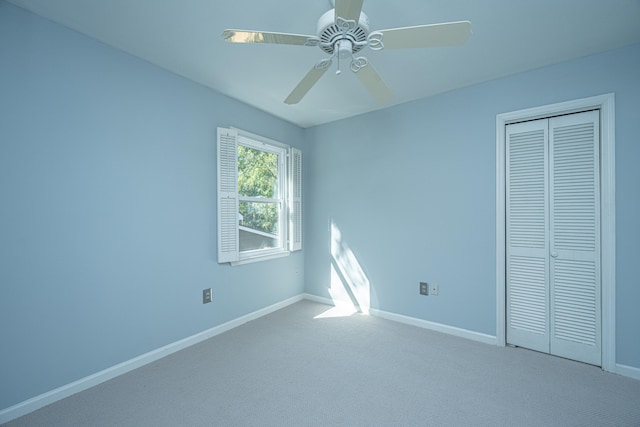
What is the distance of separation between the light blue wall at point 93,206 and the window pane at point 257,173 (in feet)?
1.42

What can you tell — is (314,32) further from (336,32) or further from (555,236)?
(555,236)

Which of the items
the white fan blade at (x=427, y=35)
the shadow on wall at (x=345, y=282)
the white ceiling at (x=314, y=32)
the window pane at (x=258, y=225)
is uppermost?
the white ceiling at (x=314, y=32)

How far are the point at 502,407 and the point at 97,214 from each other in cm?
308

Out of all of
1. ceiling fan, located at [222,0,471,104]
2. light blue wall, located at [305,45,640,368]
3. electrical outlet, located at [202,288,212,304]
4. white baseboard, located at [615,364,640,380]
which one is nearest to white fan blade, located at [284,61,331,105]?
ceiling fan, located at [222,0,471,104]

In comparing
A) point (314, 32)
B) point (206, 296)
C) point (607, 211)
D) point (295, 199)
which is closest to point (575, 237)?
point (607, 211)

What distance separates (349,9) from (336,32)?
186 mm

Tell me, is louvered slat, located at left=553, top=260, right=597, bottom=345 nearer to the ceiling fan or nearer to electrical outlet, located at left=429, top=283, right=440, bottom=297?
electrical outlet, located at left=429, top=283, right=440, bottom=297

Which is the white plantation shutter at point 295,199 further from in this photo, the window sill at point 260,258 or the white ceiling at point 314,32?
the white ceiling at point 314,32

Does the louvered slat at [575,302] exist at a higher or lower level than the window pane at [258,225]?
lower

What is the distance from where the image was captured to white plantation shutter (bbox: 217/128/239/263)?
9.37 feet

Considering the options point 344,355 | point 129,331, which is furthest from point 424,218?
point 129,331

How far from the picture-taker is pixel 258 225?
3471mm

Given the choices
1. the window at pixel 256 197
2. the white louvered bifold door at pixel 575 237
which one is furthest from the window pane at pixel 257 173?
the white louvered bifold door at pixel 575 237

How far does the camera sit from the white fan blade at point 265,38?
1338 mm
